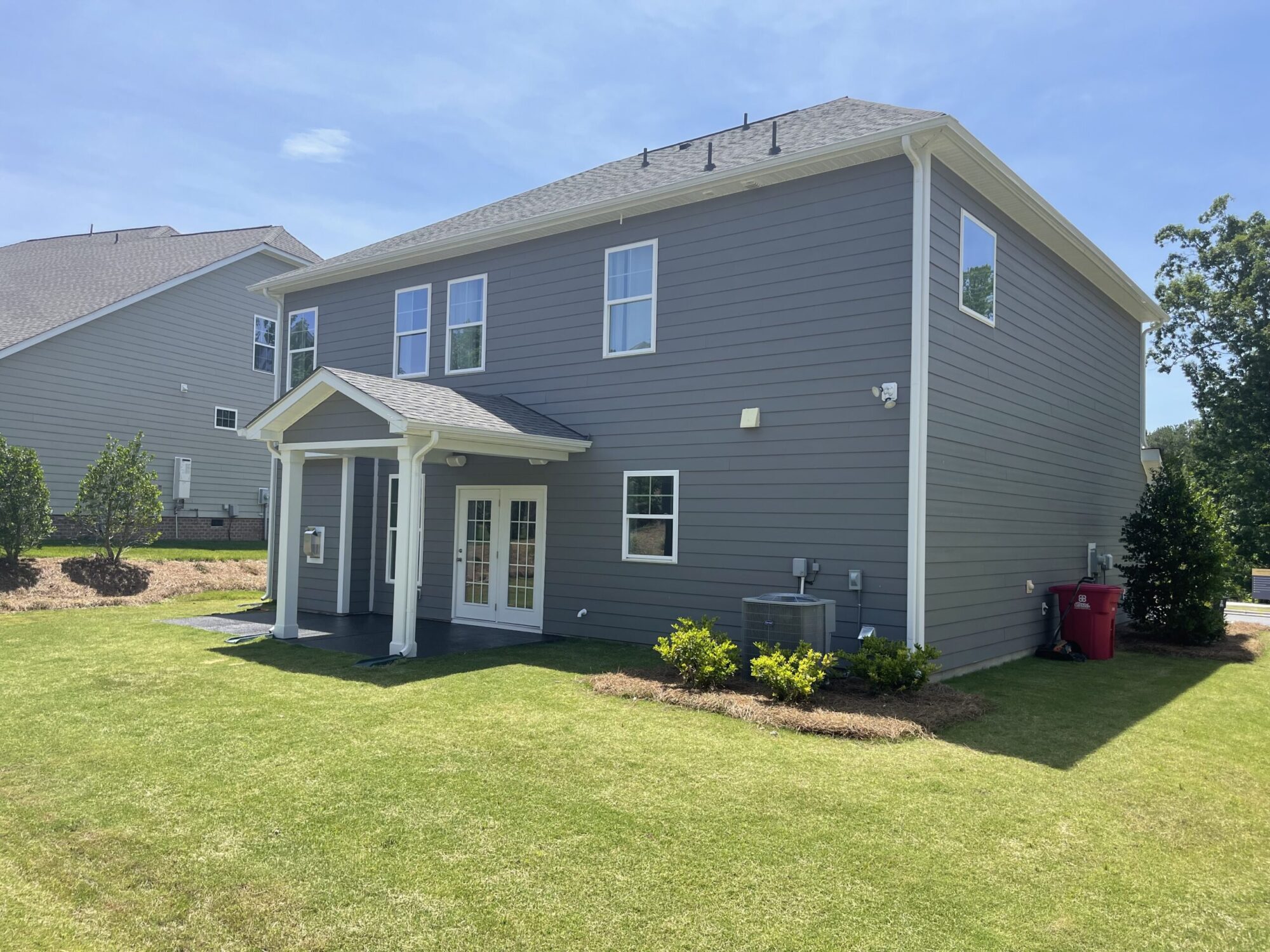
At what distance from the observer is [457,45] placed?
10781 mm

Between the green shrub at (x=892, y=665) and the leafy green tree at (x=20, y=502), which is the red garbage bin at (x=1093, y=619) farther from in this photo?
the leafy green tree at (x=20, y=502)

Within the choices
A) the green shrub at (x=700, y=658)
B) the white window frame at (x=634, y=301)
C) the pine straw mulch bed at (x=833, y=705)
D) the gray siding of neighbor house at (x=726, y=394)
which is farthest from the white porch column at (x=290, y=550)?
the green shrub at (x=700, y=658)

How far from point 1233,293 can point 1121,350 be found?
14.0 m

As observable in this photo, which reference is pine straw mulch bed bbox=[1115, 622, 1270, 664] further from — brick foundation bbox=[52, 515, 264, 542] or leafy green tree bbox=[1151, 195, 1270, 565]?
brick foundation bbox=[52, 515, 264, 542]

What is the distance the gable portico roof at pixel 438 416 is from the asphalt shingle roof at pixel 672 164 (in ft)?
8.79

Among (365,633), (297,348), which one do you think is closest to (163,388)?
(297,348)

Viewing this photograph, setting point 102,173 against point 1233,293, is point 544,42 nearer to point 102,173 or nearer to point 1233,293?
point 102,173

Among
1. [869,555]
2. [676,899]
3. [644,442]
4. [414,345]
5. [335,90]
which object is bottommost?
[676,899]

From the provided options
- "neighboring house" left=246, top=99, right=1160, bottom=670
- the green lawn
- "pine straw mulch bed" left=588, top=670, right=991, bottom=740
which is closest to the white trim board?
"neighboring house" left=246, top=99, right=1160, bottom=670

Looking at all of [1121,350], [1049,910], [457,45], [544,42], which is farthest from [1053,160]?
[1049,910]

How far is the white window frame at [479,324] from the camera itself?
11945mm

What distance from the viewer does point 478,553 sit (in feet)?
39.2

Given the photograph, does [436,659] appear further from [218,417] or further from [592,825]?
[218,417]

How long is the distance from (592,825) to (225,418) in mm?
19151
